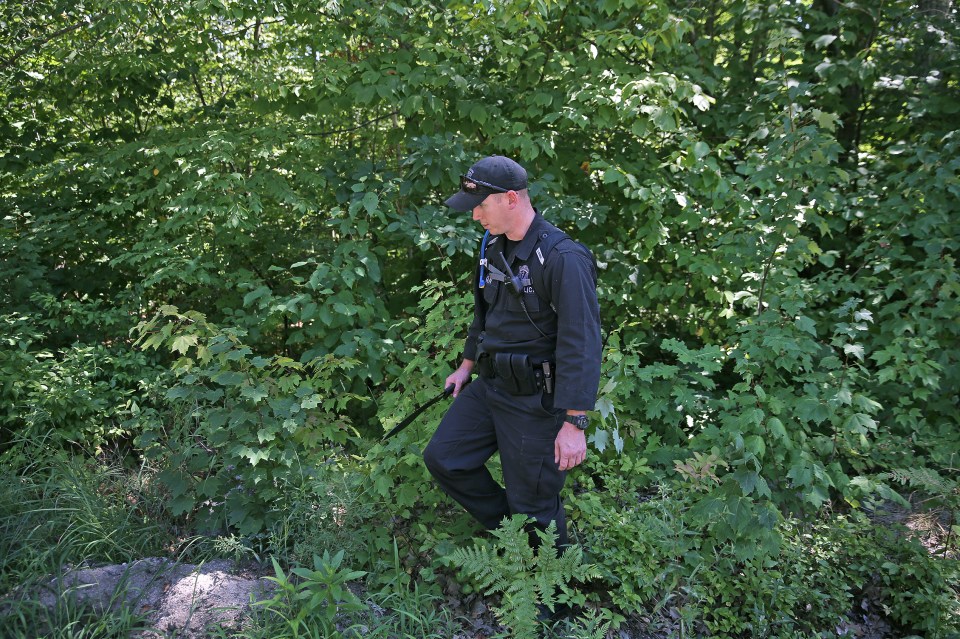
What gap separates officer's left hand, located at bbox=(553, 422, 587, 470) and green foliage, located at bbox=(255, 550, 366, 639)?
2.95 feet

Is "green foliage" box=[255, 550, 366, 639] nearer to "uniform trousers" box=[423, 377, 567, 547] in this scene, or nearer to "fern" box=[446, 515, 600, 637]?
"fern" box=[446, 515, 600, 637]

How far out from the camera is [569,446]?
2705 mm

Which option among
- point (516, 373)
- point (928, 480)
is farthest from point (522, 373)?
point (928, 480)

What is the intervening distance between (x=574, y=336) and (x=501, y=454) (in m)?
0.71

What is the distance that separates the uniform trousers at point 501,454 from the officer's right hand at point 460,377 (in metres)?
0.06

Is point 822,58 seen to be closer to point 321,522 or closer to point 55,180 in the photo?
point 321,522

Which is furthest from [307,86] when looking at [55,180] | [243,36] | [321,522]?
[321,522]

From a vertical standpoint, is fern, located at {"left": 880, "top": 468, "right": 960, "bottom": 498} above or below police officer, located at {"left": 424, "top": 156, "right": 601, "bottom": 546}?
below

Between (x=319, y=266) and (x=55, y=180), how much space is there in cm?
255

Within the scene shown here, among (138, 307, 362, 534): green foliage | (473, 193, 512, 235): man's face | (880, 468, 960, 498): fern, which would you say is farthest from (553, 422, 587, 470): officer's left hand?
(880, 468, 960, 498): fern

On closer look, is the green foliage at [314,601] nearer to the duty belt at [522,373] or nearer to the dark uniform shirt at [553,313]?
the duty belt at [522,373]

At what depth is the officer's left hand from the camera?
2.71m

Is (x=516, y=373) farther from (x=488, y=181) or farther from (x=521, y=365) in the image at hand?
(x=488, y=181)

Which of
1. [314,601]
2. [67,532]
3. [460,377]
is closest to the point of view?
[314,601]
